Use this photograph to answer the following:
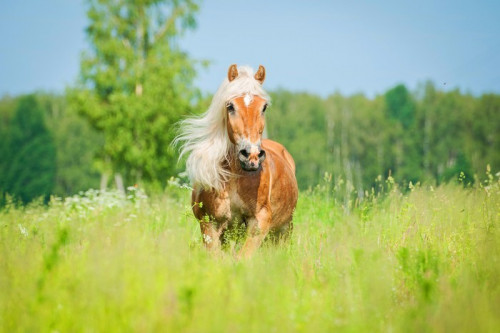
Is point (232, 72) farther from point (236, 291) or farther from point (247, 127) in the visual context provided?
point (236, 291)

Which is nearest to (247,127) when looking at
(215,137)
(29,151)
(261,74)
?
(215,137)

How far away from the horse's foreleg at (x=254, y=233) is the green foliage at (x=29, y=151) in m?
41.7

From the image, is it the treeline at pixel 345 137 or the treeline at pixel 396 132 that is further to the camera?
the treeline at pixel 396 132

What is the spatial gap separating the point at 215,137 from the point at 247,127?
27.9 inches

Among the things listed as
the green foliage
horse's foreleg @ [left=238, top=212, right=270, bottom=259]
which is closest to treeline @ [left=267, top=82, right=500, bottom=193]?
the green foliage

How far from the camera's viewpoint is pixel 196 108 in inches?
932

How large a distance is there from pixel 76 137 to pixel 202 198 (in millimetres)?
51000

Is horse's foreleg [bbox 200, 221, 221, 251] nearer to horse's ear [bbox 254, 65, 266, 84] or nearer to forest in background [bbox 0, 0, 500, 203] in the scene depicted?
horse's ear [bbox 254, 65, 266, 84]

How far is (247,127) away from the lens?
4.90 m

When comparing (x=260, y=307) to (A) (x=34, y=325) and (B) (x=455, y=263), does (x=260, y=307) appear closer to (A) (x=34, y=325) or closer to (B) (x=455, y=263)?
(A) (x=34, y=325)

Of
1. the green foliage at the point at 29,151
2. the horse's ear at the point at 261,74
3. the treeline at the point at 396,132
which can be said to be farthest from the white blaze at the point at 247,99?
the green foliage at the point at 29,151

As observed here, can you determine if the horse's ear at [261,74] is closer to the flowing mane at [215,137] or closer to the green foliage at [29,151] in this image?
the flowing mane at [215,137]

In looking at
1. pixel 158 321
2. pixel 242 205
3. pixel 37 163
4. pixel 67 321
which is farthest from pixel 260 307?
pixel 37 163

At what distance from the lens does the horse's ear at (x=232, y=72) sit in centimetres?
534
